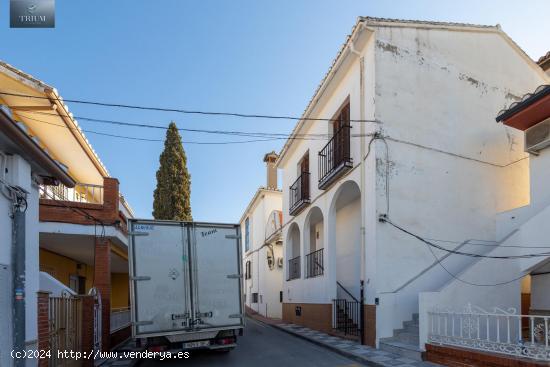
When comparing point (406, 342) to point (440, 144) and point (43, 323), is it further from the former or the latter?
point (43, 323)

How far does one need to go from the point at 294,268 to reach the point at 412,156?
877 centimetres

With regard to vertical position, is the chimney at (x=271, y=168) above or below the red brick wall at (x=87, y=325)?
above

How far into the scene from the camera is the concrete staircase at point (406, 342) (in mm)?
8334

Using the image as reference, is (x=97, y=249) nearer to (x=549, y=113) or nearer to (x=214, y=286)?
(x=214, y=286)

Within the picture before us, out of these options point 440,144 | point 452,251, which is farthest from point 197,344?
point 440,144

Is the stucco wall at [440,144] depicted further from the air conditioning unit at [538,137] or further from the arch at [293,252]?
the arch at [293,252]

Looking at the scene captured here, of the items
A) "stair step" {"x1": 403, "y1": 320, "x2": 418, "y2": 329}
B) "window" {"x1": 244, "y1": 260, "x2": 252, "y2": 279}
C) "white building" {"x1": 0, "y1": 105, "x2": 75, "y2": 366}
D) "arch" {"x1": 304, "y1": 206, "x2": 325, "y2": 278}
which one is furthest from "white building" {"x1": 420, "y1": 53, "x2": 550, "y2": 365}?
"window" {"x1": 244, "y1": 260, "x2": 252, "y2": 279}

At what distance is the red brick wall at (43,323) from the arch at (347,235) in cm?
863

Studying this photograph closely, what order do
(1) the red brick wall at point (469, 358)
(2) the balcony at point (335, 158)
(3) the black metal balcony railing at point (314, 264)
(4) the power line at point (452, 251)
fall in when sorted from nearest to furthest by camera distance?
(1) the red brick wall at point (469, 358)
(4) the power line at point (452, 251)
(2) the balcony at point (335, 158)
(3) the black metal balcony railing at point (314, 264)

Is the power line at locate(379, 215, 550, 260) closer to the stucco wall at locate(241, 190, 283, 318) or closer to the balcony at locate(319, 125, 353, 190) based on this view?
the balcony at locate(319, 125, 353, 190)

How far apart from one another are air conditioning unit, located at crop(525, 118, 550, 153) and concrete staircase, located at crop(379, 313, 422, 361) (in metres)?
4.64

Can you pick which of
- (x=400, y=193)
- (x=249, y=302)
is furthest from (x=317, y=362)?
(x=249, y=302)

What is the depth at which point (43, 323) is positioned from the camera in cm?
596

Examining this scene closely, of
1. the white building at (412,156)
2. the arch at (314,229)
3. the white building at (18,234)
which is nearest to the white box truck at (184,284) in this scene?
the white building at (18,234)
